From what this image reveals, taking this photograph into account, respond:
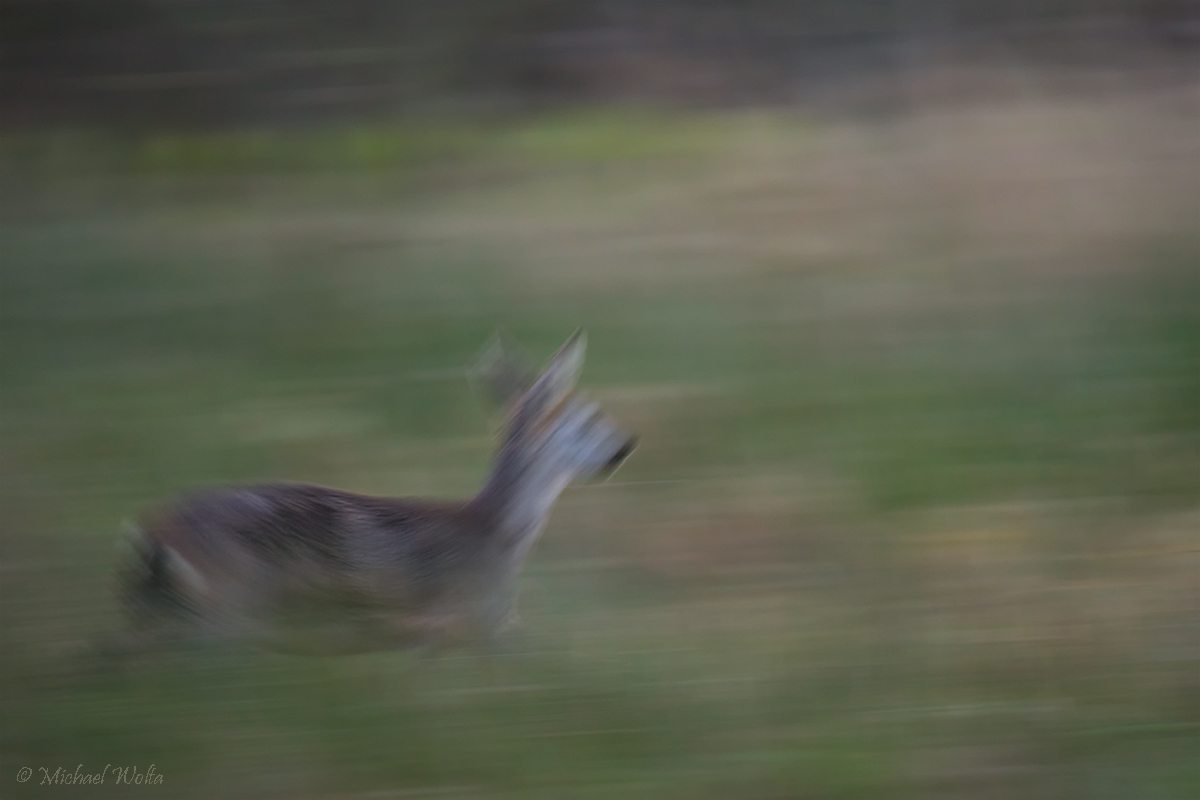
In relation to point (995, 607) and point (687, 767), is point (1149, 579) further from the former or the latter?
point (687, 767)

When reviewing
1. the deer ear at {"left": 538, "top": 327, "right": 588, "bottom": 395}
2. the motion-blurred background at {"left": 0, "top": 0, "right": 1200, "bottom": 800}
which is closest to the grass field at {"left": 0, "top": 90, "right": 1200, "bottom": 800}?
the motion-blurred background at {"left": 0, "top": 0, "right": 1200, "bottom": 800}

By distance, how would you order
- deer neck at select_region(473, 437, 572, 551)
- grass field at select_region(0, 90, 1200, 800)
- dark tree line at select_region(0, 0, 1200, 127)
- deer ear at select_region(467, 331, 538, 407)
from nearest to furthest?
grass field at select_region(0, 90, 1200, 800) → deer neck at select_region(473, 437, 572, 551) → deer ear at select_region(467, 331, 538, 407) → dark tree line at select_region(0, 0, 1200, 127)

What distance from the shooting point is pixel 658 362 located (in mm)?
6266

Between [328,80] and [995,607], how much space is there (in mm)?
7176

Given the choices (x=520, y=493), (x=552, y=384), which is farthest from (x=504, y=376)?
(x=520, y=493)

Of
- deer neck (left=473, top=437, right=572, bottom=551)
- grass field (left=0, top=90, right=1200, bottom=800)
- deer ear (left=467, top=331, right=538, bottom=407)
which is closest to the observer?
grass field (left=0, top=90, right=1200, bottom=800)

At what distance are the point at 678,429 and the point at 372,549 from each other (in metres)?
1.95

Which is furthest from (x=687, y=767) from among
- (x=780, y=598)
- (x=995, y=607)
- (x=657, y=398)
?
(x=657, y=398)

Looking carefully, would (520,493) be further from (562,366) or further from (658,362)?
(658,362)

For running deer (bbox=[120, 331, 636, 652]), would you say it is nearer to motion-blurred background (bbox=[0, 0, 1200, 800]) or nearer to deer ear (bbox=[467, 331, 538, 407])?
deer ear (bbox=[467, 331, 538, 407])

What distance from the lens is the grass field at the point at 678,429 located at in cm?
360

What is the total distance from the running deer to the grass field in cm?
12

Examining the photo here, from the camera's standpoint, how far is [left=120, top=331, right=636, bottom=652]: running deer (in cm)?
365

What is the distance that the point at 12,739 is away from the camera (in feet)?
12.0
